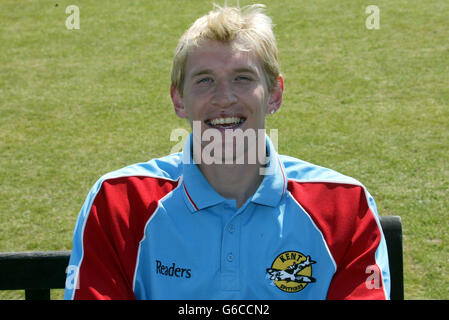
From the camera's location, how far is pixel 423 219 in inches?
224

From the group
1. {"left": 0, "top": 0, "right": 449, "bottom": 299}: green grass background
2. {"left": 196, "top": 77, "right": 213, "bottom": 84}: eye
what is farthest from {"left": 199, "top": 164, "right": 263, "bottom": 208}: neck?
{"left": 0, "top": 0, "right": 449, "bottom": 299}: green grass background

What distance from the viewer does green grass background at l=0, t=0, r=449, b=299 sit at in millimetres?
6043

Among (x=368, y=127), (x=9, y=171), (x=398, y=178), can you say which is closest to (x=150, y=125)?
(x=9, y=171)

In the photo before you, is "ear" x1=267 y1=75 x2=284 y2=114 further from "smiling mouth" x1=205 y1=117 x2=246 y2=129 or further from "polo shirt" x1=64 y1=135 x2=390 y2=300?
"polo shirt" x1=64 y1=135 x2=390 y2=300

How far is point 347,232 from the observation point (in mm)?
2402

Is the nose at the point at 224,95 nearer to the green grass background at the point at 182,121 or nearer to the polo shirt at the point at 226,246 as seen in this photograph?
the polo shirt at the point at 226,246

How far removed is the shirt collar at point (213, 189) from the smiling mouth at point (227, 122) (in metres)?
0.21

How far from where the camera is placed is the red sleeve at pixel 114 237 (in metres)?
2.32

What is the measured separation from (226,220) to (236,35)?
0.74 metres

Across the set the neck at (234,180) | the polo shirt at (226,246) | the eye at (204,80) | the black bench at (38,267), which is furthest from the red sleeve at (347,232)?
the eye at (204,80)

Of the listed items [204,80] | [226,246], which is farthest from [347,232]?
[204,80]
